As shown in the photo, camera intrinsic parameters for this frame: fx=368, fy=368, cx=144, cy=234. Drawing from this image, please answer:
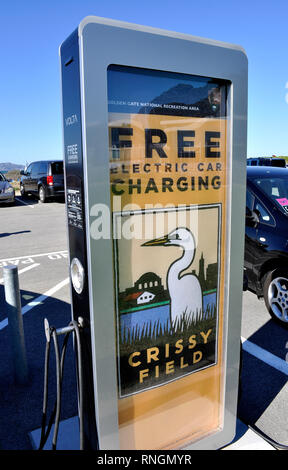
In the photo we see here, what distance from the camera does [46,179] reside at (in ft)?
56.0

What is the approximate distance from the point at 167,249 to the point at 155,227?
0.59ft

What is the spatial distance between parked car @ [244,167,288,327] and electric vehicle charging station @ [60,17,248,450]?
84.5 inches

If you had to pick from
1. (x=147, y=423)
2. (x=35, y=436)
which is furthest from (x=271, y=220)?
(x=35, y=436)

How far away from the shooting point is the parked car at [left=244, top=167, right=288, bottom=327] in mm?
4383

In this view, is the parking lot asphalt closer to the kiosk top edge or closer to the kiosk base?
the kiosk base

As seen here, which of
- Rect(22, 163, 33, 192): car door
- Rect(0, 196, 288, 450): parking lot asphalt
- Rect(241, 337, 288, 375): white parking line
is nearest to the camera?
Rect(0, 196, 288, 450): parking lot asphalt

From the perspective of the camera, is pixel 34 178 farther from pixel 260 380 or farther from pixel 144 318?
pixel 144 318

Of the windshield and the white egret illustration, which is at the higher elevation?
the windshield

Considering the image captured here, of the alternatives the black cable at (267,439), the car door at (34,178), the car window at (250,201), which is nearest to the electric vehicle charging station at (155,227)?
the black cable at (267,439)

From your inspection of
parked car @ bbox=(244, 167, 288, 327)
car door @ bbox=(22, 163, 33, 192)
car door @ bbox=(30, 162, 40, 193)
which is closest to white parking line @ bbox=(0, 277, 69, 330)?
parked car @ bbox=(244, 167, 288, 327)

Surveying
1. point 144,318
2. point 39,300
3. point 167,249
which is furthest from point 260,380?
point 39,300

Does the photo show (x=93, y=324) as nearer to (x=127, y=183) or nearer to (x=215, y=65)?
(x=127, y=183)

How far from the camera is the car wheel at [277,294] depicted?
14.3ft

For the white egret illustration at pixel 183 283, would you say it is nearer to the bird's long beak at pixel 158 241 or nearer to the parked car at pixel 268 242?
the bird's long beak at pixel 158 241
